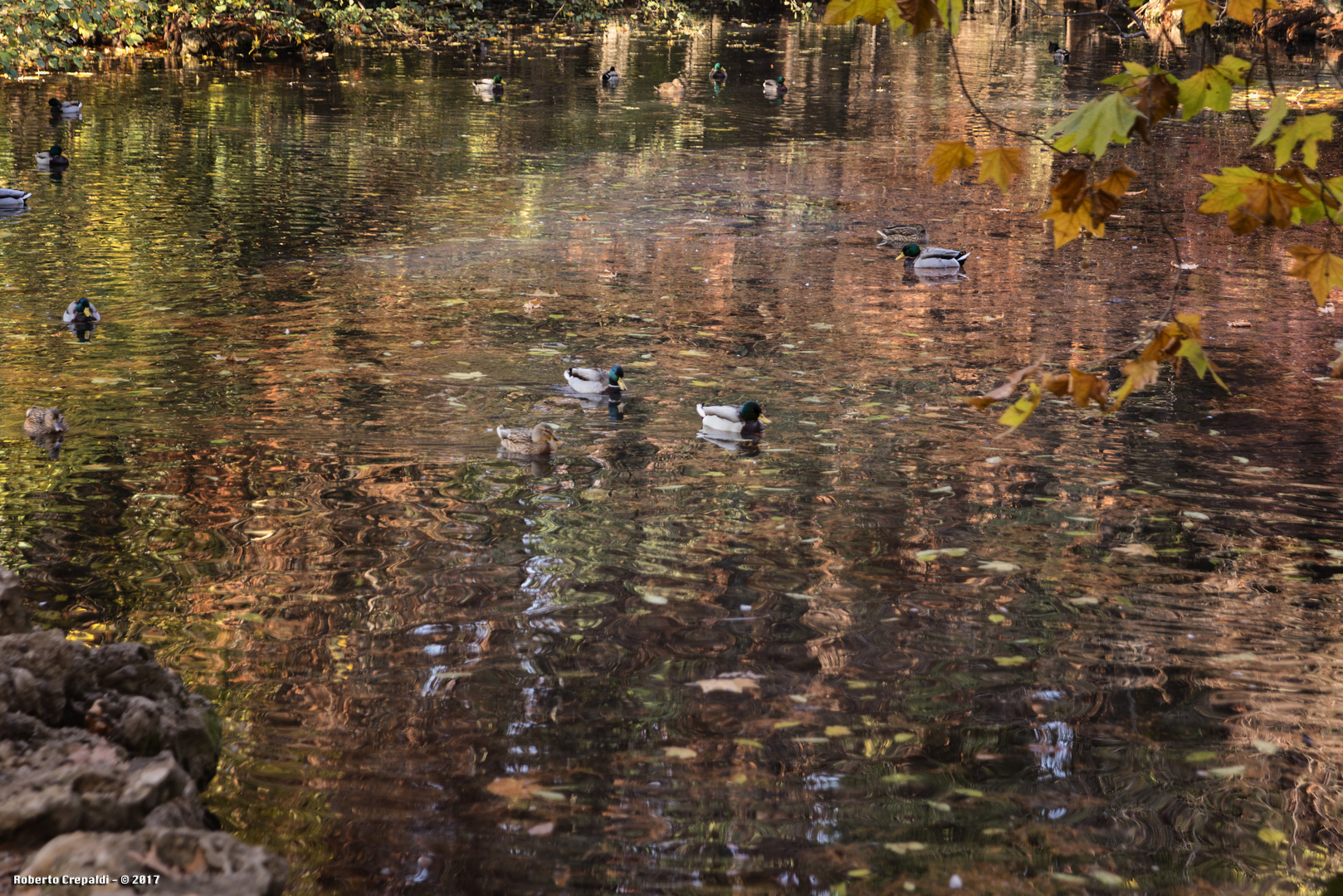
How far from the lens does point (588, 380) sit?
10.4 m

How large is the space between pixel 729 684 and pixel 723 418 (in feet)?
12.1

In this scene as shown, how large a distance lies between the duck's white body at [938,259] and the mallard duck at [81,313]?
31.7 feet

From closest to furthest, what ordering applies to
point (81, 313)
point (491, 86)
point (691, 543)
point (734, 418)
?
point (691, 543) < point (734, 418) < point (81, 313) < point (491, 86)

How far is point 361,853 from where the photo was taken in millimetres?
4805

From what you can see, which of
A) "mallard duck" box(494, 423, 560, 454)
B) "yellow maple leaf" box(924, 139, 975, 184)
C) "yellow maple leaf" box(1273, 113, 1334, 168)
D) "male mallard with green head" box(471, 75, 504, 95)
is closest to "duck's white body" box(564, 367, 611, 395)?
"mallard duck" box(494, 423, 560, 454)

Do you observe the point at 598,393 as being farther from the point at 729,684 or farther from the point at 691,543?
the point at 729,684

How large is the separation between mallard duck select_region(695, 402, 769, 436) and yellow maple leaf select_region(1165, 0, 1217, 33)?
550cm

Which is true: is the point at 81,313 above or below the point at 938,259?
below

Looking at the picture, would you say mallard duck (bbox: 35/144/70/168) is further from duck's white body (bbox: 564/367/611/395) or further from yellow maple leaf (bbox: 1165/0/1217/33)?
yellow maple leaf (bbox: 1165/0/1217/33)

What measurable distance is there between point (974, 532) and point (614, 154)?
16.7 m

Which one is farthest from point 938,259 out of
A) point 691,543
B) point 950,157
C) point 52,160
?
point 52,160

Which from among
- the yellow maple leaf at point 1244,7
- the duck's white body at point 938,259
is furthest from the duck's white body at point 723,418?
the duck's white body at point 938,259

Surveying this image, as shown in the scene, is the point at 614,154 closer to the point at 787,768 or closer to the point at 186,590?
the point at 186,590

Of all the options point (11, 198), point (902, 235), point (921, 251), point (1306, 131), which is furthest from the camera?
point (11, 198)
